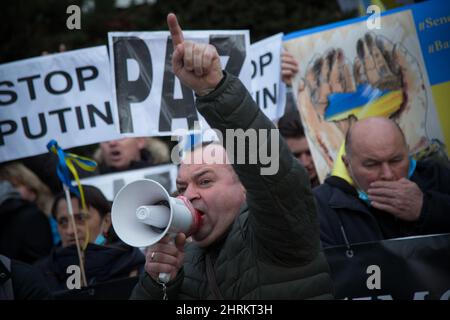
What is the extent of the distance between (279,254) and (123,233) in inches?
23.1

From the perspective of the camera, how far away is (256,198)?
2.82 meters

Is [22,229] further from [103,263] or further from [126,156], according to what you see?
[103,263]

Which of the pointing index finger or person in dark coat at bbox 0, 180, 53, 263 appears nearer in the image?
the pointing index finger

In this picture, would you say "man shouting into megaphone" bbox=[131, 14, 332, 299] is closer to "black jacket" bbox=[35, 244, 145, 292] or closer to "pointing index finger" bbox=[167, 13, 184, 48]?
"pointing index finger" bbox=[167, 13, 184, 48]

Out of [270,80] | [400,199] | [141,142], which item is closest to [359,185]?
[400,199]

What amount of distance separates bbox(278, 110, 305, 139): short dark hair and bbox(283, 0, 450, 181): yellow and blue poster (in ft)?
1.46

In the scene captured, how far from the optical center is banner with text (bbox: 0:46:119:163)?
5.09m

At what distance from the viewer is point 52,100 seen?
512cm

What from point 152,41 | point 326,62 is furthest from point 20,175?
point 326,62

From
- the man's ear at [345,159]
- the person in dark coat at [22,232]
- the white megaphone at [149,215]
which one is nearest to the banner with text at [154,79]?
the man's ear at [345,159]

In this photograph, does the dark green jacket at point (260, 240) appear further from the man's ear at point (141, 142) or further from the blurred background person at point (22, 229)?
the man's ear at point (141, 142)

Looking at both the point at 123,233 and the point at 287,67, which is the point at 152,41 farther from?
the point at 123,233

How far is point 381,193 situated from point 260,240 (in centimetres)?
136

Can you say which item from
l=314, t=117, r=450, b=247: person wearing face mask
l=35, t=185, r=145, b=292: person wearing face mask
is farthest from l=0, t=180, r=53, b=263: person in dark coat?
l=314, t=117, r=450, b=247: person wearing face mask
